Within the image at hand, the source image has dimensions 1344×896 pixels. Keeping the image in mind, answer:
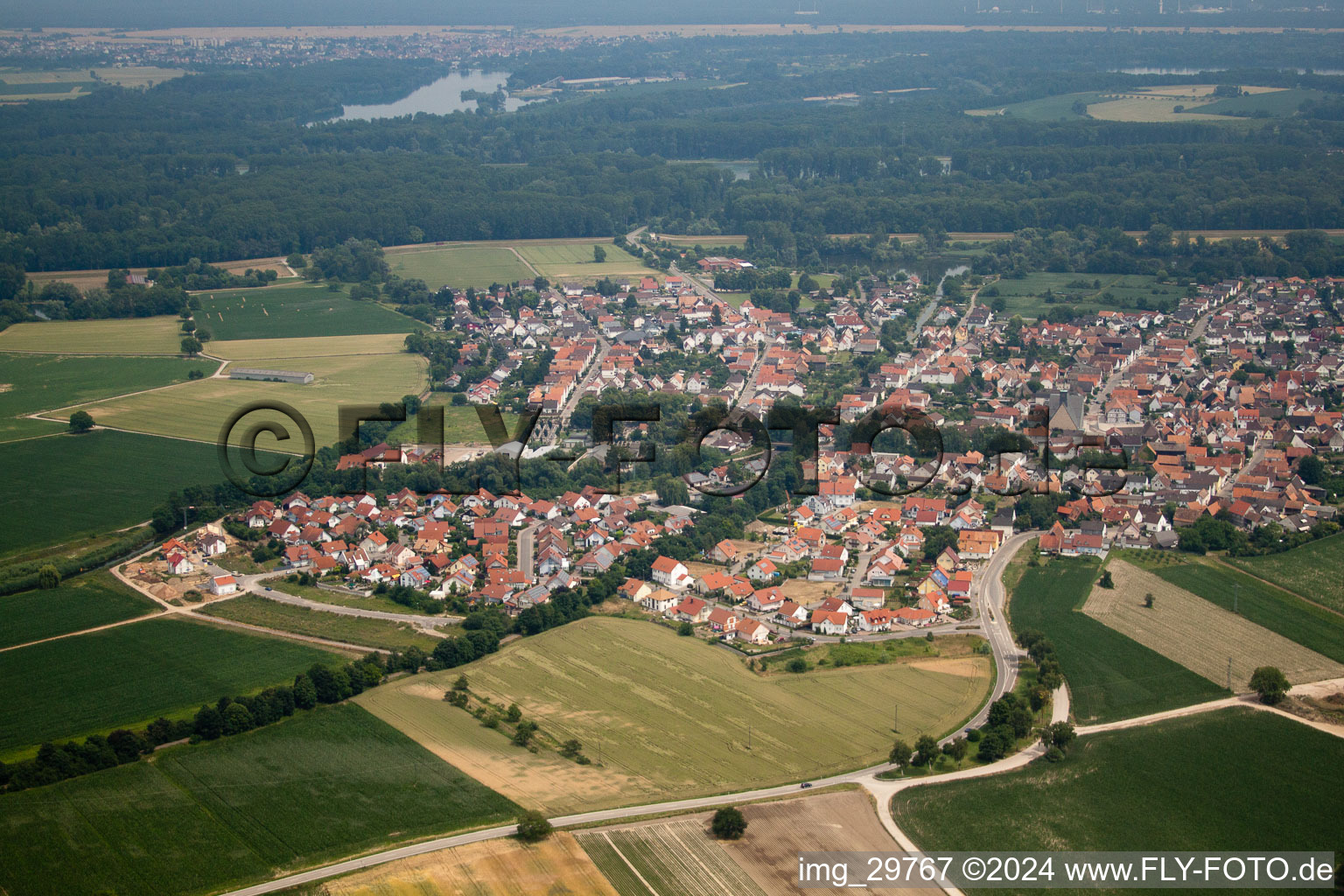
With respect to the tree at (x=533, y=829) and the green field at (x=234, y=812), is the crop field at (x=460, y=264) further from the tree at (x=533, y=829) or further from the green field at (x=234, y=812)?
the tree at (x=533, y=829)

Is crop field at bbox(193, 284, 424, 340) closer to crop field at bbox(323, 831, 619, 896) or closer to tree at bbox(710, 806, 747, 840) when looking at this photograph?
crop field at bbox(323, 831, 619, 896)

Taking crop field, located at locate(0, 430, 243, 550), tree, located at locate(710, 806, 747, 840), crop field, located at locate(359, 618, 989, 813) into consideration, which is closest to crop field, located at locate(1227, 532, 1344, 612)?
crop field, located at locate(359, 618, 989, 813)

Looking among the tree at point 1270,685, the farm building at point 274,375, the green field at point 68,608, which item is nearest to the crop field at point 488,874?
the green field at point 68,608
